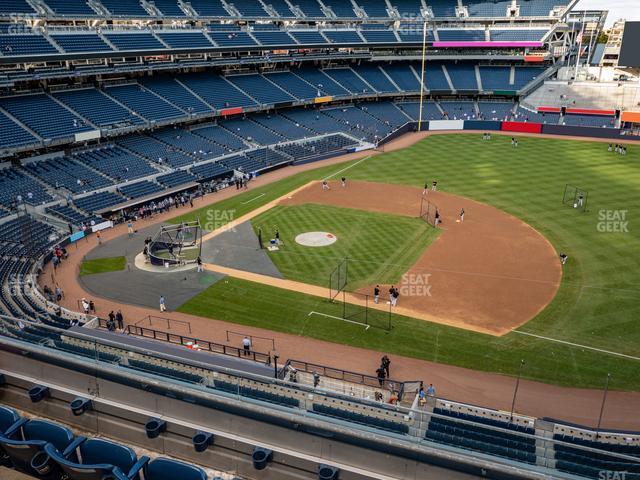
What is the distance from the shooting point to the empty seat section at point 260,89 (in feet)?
241

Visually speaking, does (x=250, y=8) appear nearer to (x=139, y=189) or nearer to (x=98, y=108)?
(x=98, y=108)

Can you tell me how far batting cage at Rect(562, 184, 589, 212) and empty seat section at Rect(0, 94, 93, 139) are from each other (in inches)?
1923

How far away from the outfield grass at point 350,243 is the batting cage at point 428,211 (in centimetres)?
89

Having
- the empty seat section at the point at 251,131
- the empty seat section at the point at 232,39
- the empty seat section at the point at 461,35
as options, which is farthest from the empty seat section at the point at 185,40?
the empty seat section at the point at 461,35

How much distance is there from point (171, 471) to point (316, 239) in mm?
30429

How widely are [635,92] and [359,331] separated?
77.2 meters

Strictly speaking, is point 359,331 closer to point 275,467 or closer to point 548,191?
point 275,467

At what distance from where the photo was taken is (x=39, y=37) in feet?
175

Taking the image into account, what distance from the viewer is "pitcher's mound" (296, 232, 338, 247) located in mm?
39031

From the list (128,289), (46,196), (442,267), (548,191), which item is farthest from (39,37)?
(548,191)

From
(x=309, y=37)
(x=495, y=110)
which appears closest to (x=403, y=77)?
(x=495, y=110)

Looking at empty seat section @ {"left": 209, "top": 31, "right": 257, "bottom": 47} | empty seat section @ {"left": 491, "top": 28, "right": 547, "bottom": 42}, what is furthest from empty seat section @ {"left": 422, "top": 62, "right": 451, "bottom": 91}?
empty seat section @ {"left": 209, "top": 31, "right": 257, "bottom": 47}

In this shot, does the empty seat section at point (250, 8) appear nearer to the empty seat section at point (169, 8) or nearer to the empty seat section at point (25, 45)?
the empty seat section at point (169, 8)

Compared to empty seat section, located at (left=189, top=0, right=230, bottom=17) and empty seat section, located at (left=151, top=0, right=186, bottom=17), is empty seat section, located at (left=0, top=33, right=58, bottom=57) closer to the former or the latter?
empty seat section, located at (left=151, top=0, right=186, bottom=17)
